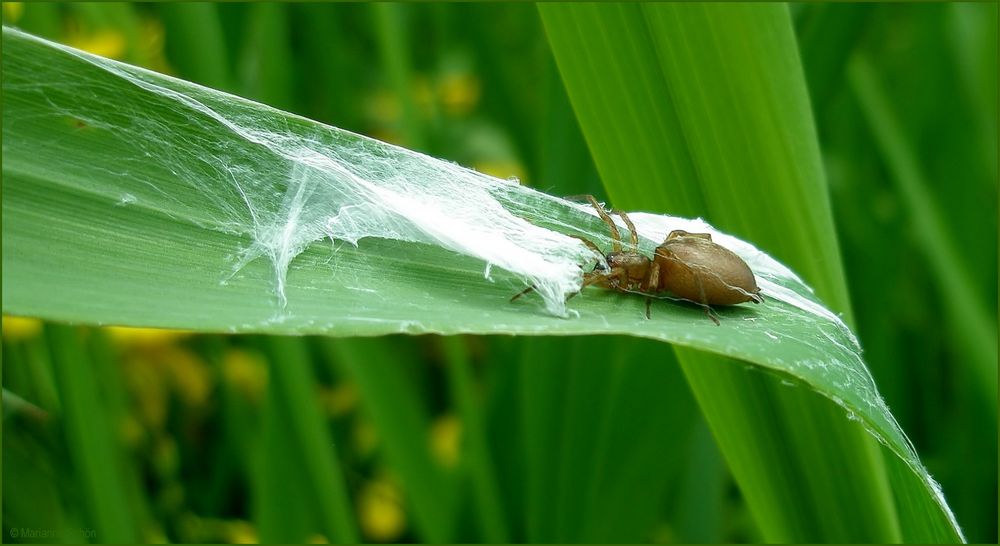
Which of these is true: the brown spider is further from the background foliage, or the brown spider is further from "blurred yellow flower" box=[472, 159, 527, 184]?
"blurred yellow flower" box=[472, 159, 527, 184]

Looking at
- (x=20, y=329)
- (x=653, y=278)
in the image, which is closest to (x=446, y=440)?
(x=20, y=329)

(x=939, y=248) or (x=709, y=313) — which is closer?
(x=709, y=313)

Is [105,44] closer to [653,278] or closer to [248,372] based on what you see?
[248,372]

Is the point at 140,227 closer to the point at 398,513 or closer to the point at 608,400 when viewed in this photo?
the point at 608,400

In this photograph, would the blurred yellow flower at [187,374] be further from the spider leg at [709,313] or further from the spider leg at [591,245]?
the spider leg at [709,313]

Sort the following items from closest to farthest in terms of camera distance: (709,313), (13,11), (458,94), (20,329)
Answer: (709,313), (13,11), (20,329), (458,94)

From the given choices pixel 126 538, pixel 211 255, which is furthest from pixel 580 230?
pixel 126 538
